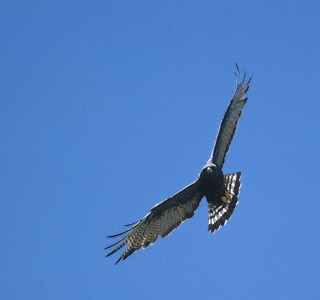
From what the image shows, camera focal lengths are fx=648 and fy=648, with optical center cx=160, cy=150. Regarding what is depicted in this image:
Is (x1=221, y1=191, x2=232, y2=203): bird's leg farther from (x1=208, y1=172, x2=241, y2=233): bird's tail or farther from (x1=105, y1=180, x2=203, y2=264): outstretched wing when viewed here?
(x1=105, y1=180, x2=203, y2=264): outstretched wing

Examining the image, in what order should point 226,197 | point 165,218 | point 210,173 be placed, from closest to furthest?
point 210,173, point 226,197, point 165,218

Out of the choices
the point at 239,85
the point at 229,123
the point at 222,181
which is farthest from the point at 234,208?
the point at 239,85

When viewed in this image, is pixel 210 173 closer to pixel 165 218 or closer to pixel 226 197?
pixel 226 197

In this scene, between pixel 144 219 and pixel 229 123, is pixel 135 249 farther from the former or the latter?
pixel 229 123

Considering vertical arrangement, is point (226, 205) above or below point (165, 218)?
below

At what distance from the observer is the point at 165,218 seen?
14289 mm

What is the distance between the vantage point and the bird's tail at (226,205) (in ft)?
45.4

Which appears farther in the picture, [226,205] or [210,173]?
[226,205]

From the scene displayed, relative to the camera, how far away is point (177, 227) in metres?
14.3

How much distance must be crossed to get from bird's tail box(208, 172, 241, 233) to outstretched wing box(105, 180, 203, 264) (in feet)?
1.48

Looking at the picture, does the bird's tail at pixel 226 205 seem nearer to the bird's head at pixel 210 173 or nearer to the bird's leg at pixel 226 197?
the bird's leg at pixel 226 197

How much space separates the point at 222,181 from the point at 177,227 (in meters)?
1.47

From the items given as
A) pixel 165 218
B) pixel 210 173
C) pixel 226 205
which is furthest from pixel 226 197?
pixel 165 218

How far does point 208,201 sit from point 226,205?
0.46 m
